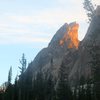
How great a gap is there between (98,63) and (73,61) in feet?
424

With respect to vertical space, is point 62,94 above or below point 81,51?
below

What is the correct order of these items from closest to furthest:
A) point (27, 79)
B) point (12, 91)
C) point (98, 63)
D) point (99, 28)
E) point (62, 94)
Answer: point (99, 28) → point (98, 63) → point (62, 94) → point (12, 91) → point (27, 79)

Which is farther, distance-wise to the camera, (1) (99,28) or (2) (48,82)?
(2) (48,82)

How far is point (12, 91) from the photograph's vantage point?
134 m

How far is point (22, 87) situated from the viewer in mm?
139875

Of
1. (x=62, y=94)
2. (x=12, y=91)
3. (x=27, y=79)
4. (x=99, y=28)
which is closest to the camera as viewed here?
(x=99, y=28)

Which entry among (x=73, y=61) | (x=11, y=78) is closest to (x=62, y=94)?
(x=11, y=78)

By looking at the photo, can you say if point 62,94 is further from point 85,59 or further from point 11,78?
point 85,59

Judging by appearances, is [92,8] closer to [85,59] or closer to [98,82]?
[98,82]

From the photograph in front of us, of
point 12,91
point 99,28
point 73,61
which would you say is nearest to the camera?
point 99,28

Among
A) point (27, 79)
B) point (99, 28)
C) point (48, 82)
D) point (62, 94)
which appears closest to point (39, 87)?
point (48, 82)

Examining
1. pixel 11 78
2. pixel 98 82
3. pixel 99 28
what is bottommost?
pixel 98 82

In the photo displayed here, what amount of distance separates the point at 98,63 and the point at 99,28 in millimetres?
10085

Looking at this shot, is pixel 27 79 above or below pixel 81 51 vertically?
below
